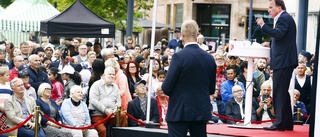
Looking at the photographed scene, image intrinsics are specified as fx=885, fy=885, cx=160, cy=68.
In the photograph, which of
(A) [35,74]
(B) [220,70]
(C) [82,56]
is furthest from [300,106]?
(C) [82,56]

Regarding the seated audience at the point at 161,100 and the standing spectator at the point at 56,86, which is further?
the standing spectator at the point at 56,86

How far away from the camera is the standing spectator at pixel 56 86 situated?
17023 mm

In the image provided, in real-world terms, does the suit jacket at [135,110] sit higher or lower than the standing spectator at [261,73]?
lower

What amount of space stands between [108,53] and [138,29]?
22.1m

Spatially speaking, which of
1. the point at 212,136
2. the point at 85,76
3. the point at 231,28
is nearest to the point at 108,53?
the point at 85,76

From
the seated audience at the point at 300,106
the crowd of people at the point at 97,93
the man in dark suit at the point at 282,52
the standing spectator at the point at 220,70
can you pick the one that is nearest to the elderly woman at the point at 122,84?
the crowd of people at the point at 97,93

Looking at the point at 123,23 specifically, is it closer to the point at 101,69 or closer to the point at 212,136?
the point at 101,69

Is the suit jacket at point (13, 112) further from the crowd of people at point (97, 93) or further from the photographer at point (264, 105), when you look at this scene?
the photographer at point (264, 105)

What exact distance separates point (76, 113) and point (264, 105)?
3.69m

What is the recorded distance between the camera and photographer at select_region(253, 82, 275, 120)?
1698cm

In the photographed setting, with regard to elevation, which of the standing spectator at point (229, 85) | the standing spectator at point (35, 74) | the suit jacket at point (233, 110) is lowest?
the suit jacket at point (233, 110)

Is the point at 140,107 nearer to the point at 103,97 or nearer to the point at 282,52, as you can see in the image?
the point at 103,97

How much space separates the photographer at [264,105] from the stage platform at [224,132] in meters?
2.81

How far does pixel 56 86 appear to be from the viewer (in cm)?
1723
